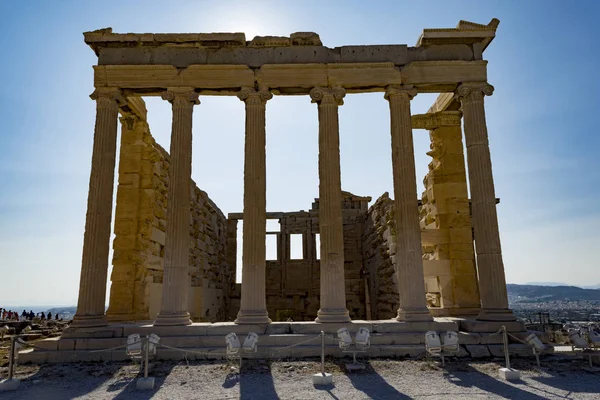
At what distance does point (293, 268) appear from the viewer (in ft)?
98.7

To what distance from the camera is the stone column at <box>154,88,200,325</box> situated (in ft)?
43.2

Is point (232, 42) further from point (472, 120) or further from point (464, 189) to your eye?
point (464, 189)

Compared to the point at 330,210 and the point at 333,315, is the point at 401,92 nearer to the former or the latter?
the point at 330,210

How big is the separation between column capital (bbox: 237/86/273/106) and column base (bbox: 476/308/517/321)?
31.3 ft

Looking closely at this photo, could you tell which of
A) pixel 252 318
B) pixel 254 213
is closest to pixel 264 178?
pixel 254 213

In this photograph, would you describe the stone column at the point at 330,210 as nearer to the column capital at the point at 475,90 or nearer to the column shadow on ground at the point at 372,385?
the column shadow on ground at the point at 372,385

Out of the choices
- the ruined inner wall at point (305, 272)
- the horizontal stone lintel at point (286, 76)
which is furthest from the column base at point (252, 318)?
the ruined inner wall at point (305, 272)

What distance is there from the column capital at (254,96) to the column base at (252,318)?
21.8 ft

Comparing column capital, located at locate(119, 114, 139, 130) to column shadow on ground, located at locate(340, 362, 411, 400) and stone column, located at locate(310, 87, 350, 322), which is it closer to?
stone column, located at locate(310, 87, 350, 322)

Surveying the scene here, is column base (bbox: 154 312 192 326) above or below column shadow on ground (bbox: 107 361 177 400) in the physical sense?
above

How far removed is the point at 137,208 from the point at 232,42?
22.3 feet

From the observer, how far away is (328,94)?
14.5 meters

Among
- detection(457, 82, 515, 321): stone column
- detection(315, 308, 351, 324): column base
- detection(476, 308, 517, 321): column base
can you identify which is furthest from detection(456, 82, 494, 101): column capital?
detection(315, 308, 351, 324): column base

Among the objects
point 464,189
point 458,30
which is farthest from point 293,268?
point 458,30
